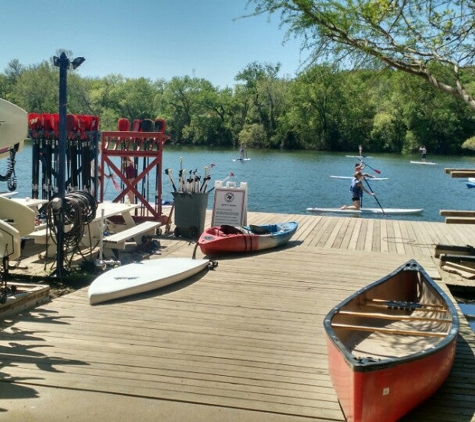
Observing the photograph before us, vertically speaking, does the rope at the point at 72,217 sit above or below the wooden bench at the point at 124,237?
above

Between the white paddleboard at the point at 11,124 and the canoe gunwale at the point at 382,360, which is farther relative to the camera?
the white paddleboard at the point at 11,124

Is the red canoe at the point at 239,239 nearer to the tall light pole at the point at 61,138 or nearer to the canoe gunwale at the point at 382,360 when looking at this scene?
the tall light pole at the point at 61,138

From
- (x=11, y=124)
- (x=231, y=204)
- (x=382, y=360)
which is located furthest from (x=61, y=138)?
(x=382, y=360)

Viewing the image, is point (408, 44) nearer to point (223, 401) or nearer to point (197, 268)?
point (197, 268)

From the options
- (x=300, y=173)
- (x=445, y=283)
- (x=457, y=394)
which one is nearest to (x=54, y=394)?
(x=457, y=394)

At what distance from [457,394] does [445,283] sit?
388cm

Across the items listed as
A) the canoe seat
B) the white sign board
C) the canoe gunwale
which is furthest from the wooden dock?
the white sign board

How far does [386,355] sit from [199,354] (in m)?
1.37

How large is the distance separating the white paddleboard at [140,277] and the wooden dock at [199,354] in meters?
0.09

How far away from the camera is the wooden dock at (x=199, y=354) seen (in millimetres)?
3779

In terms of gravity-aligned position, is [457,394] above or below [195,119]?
below

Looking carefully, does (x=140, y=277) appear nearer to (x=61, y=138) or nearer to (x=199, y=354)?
(x=61, y=138)

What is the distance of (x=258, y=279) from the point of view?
23.7ft

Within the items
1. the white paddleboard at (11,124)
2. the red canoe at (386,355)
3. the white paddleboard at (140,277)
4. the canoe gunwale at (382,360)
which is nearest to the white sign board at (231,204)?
the white paddleboard at (140,277)
